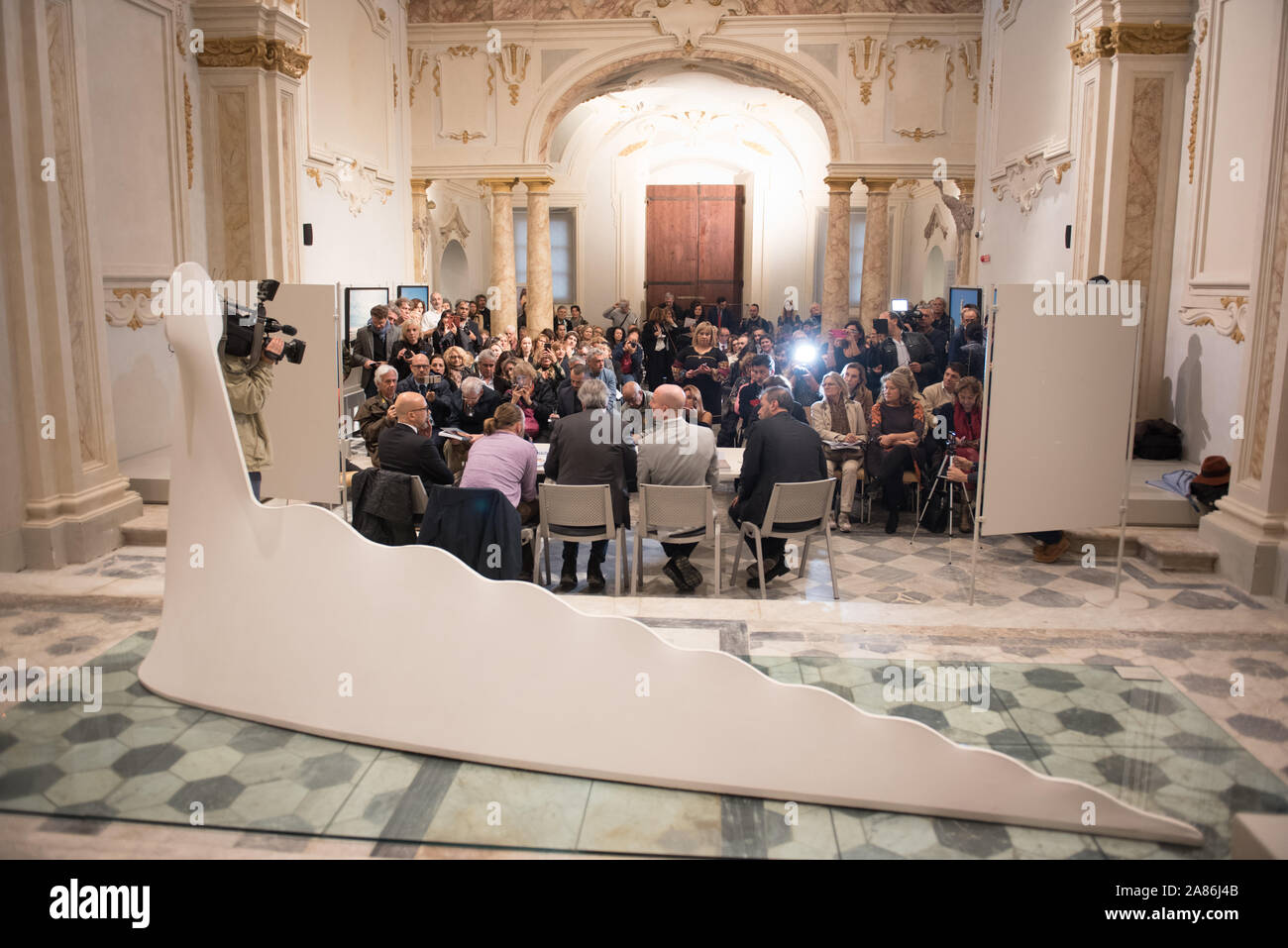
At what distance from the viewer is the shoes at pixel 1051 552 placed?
21.6ft

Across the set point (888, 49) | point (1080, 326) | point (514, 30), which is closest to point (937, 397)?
point (1080, 326)

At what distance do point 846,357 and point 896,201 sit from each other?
33.0 ft

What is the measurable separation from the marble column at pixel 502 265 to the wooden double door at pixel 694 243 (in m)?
7.31

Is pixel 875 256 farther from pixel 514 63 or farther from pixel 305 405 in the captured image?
pixel 305 405

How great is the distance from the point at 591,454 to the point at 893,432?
2.69 metres

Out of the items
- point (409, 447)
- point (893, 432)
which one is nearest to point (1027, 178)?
point (893, 432)

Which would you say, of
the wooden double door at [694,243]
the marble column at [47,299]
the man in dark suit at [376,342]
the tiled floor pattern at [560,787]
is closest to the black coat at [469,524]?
the tiled floor pattern at [560,787]

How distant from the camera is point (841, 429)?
7.66 metres

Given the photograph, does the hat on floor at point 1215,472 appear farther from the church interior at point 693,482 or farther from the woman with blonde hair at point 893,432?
the woman with blonde hair at point 893,432

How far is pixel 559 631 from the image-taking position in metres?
3.64

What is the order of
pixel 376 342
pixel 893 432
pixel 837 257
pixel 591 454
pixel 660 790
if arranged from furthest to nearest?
pixel 837 257 → pixel 376 342 → pixel 893 432 → pixel 591 454 → pixel 660 790

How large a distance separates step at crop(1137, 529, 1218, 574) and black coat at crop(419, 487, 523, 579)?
4.12 metres

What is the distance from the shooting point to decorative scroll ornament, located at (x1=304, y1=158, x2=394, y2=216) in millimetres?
10648

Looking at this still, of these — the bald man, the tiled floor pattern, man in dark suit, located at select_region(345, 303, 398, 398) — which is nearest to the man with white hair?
the bald man
